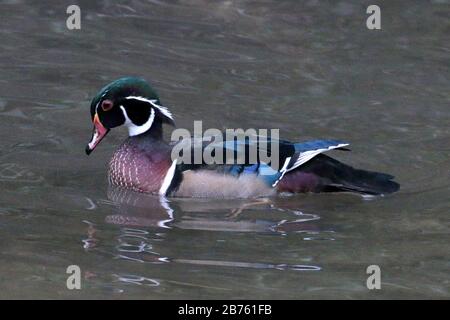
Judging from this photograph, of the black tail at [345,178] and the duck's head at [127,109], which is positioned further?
the duck's head at [127,109]

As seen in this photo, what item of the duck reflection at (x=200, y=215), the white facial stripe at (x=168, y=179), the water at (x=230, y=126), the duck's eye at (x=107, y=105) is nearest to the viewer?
the water at (x=230, y=126)

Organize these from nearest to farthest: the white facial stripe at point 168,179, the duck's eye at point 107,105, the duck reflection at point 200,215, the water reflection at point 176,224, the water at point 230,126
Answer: the water at point 230,126 < the water reflection at point 176,224 < the duck reflection at point 200,215 < the white facial stripe at point 168,179 < the duck's eye at point 107,105

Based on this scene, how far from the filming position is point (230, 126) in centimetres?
1083

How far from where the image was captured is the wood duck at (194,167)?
920 cm

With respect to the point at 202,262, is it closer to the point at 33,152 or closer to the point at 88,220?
the point at 88,220

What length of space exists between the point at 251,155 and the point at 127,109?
1115 mm

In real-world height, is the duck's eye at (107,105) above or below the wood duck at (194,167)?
above

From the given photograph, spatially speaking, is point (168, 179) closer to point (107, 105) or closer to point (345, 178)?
point (107, 105)

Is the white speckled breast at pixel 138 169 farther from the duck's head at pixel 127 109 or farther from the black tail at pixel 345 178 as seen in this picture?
the black tail at pixel 345 178

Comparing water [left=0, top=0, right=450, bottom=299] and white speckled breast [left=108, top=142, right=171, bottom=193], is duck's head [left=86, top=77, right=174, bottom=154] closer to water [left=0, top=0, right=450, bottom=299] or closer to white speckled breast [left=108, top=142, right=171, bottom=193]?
Result: white speckled breast [left=108, top=142, right=171, bottom=193]

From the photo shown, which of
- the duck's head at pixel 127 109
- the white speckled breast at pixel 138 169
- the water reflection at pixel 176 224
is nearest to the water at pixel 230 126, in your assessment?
the water reflection at pixel 176 224

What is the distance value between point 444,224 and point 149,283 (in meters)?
2.38

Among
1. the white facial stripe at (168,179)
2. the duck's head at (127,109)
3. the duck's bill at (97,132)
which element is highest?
the duck's head at (127,109)

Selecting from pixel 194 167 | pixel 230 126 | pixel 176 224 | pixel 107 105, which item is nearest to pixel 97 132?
pixel 107 105
